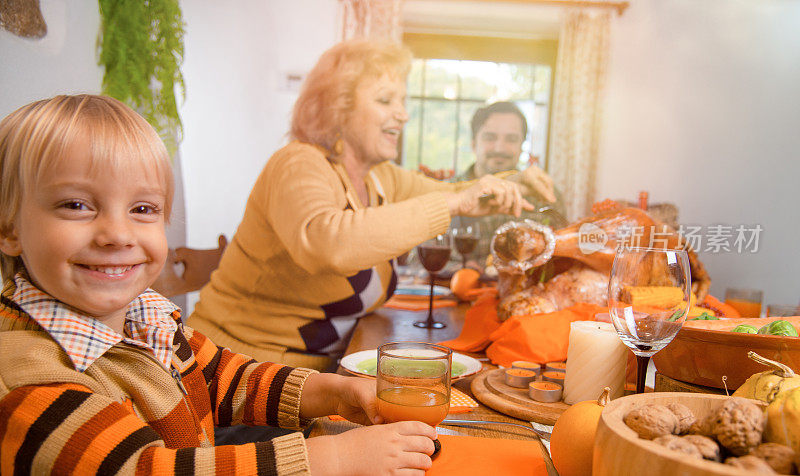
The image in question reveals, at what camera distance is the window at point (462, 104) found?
2.86 metres

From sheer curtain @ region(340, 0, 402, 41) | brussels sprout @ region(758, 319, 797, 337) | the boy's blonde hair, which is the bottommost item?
brussels sprout @ region(758, 319, 797, 337)

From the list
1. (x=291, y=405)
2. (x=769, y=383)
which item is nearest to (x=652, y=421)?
(x=769, y=383)

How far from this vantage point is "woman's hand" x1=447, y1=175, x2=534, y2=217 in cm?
123

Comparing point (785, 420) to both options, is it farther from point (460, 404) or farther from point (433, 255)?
A: point (433, 255)

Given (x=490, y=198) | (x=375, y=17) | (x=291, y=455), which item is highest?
(x=375, y=17)

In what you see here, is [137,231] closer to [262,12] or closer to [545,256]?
[545,256]

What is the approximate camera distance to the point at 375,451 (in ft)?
1.54

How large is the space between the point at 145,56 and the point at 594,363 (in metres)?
1.61

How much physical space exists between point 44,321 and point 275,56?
5.68ft

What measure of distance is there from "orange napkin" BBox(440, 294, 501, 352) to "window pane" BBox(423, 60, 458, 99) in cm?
195

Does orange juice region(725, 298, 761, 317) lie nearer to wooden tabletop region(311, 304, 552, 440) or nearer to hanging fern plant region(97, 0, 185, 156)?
wooden tabletop region(311, 304, 552, 440)

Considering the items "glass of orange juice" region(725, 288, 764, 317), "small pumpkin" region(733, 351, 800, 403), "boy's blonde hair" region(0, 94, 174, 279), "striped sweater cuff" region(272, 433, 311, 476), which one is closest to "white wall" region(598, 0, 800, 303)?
"glass of orange juice" region(725, 288, 764, 317)

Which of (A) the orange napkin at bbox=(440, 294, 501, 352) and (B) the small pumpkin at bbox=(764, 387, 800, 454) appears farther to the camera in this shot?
(A) the orange napkin at bbox=(440, 294, 501, 352)

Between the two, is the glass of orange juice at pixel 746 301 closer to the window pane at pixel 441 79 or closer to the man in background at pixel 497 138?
the man in background at pixel 497 138
